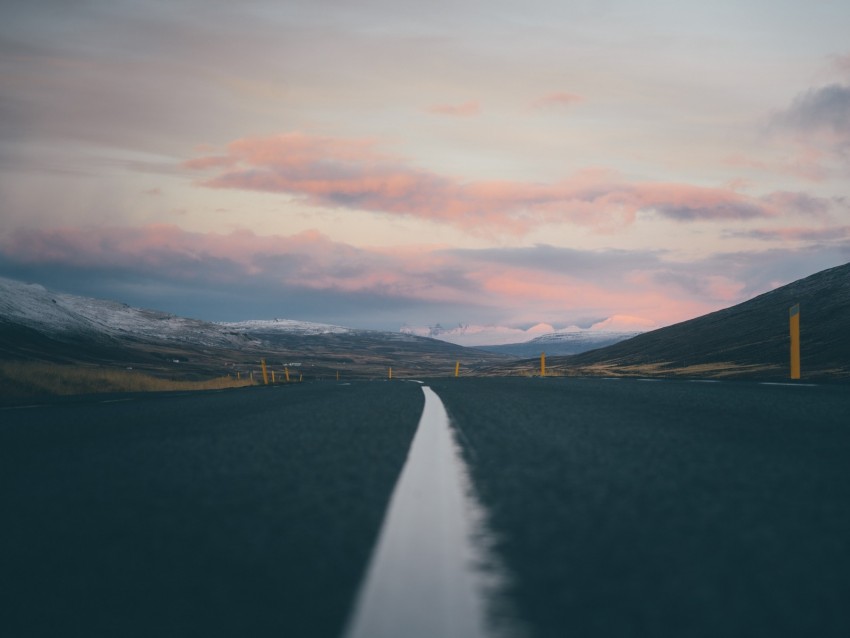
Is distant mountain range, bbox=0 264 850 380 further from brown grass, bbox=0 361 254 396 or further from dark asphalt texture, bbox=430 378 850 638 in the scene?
brown grass, bbox=0 361 254 396

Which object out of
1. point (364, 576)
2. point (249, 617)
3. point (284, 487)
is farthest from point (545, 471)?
point (249, 617)

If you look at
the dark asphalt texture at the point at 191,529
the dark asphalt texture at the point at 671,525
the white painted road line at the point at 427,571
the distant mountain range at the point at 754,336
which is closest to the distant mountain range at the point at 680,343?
the distant mountain range at the point at 754,336

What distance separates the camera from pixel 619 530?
3020mm

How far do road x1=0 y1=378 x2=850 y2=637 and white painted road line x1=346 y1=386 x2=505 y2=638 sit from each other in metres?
0.09

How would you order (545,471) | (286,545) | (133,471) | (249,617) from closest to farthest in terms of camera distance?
(249,617) < (286,545) < (545,471) < (133,471)

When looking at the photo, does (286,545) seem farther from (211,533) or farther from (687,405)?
(687,405)

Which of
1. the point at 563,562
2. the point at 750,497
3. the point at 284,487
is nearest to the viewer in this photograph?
the point at 563,562

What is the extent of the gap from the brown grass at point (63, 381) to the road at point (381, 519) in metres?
12.0

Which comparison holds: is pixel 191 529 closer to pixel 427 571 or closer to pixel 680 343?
pixel 427 571

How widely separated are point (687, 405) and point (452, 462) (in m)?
5.63

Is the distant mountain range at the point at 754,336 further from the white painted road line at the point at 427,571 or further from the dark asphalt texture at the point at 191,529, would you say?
the white painted road line at the point at 427,571

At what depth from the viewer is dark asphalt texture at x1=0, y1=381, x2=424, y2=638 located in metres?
2.20

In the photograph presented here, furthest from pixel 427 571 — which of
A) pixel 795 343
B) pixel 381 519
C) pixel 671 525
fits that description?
pixel 795 343

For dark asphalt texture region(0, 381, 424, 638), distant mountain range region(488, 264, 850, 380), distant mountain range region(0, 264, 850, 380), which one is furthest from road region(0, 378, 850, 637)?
distant mountain range region(488, 264, 850, 380)
